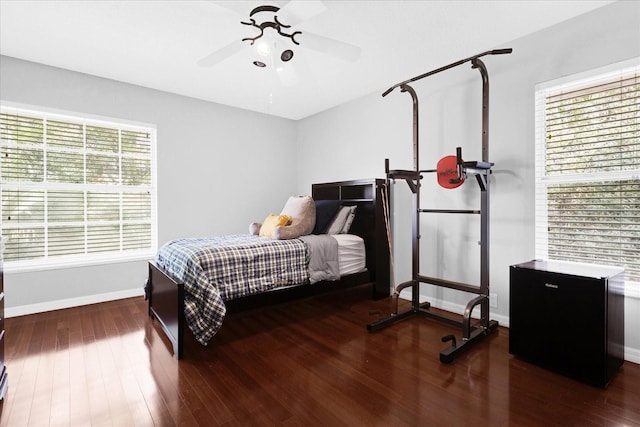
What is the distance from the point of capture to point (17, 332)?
272cm

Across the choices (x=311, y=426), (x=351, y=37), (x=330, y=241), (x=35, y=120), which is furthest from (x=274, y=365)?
(x=35, y=120)

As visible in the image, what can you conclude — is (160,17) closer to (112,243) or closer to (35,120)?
(35,120)

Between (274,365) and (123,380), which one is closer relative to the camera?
(123,380)

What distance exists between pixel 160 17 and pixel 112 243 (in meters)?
2.60

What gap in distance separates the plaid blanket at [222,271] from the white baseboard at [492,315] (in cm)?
141

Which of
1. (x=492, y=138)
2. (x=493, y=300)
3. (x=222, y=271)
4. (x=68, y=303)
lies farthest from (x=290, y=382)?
(x=68, y=303)

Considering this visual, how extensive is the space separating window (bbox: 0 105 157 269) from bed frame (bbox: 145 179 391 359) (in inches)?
45.1

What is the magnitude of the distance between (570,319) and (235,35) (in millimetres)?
3152

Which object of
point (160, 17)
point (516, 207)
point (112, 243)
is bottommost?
point (112, 243)

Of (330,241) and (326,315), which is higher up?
(330,241)

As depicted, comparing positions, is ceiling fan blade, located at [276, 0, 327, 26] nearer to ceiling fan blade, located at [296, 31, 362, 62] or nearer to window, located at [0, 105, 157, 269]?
ceiling fan blade, located at [296, 31, 362, 62]

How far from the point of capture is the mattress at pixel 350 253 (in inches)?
130

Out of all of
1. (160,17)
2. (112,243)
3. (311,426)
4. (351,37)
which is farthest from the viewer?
(112,243)

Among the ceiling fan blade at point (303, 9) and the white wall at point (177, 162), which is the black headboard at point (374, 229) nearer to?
the white wall at point (177, 162)
